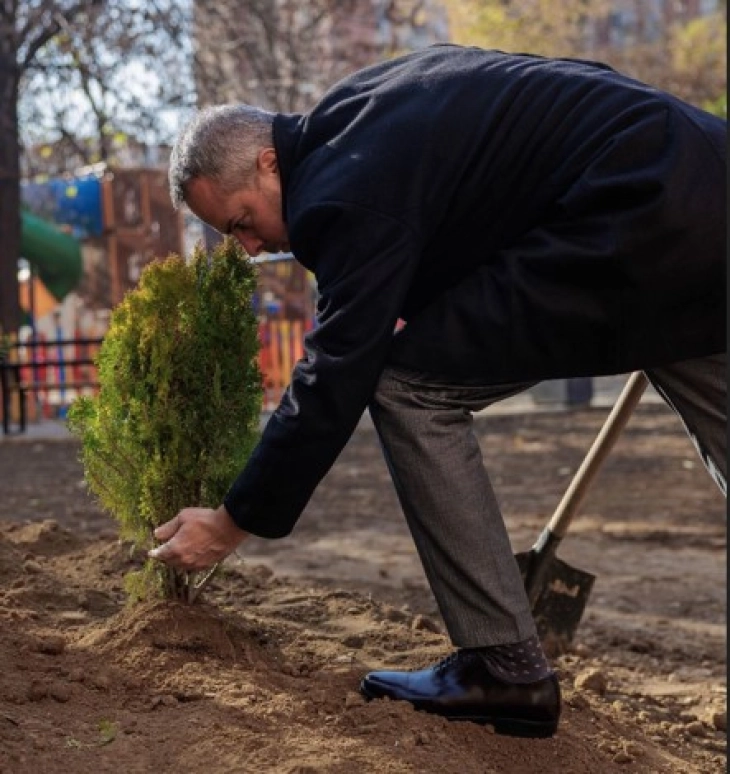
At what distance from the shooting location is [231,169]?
3.15 m

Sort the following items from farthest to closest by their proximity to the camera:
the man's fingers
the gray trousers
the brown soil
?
the man's fingers, the gray trousers, the brown soil

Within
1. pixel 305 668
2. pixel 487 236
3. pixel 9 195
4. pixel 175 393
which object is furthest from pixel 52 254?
pixel 487 236

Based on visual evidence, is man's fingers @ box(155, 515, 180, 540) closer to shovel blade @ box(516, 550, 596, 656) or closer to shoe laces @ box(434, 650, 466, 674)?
Answer: shoe laces @ box(434, 650, 466, 674)

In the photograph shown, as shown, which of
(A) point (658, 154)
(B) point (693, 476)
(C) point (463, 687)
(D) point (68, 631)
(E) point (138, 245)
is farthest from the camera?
(E) point (138, 245)

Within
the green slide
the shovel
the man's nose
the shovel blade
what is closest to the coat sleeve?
the man's nose

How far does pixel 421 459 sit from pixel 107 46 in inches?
542

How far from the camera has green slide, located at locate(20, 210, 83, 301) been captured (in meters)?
18.2

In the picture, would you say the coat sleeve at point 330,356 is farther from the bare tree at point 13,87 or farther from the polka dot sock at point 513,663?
A: the bare tree at point 13,87

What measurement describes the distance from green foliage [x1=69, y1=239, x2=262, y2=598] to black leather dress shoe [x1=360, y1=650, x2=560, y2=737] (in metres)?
0.78

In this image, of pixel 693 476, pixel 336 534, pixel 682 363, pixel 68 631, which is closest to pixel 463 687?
pixel 682 363

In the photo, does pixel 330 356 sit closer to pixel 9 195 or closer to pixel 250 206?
pixel 250 206

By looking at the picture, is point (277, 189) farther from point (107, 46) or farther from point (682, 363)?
point (107, 46)

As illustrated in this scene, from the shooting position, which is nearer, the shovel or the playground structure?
the shovel

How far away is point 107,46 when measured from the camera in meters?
16.0
